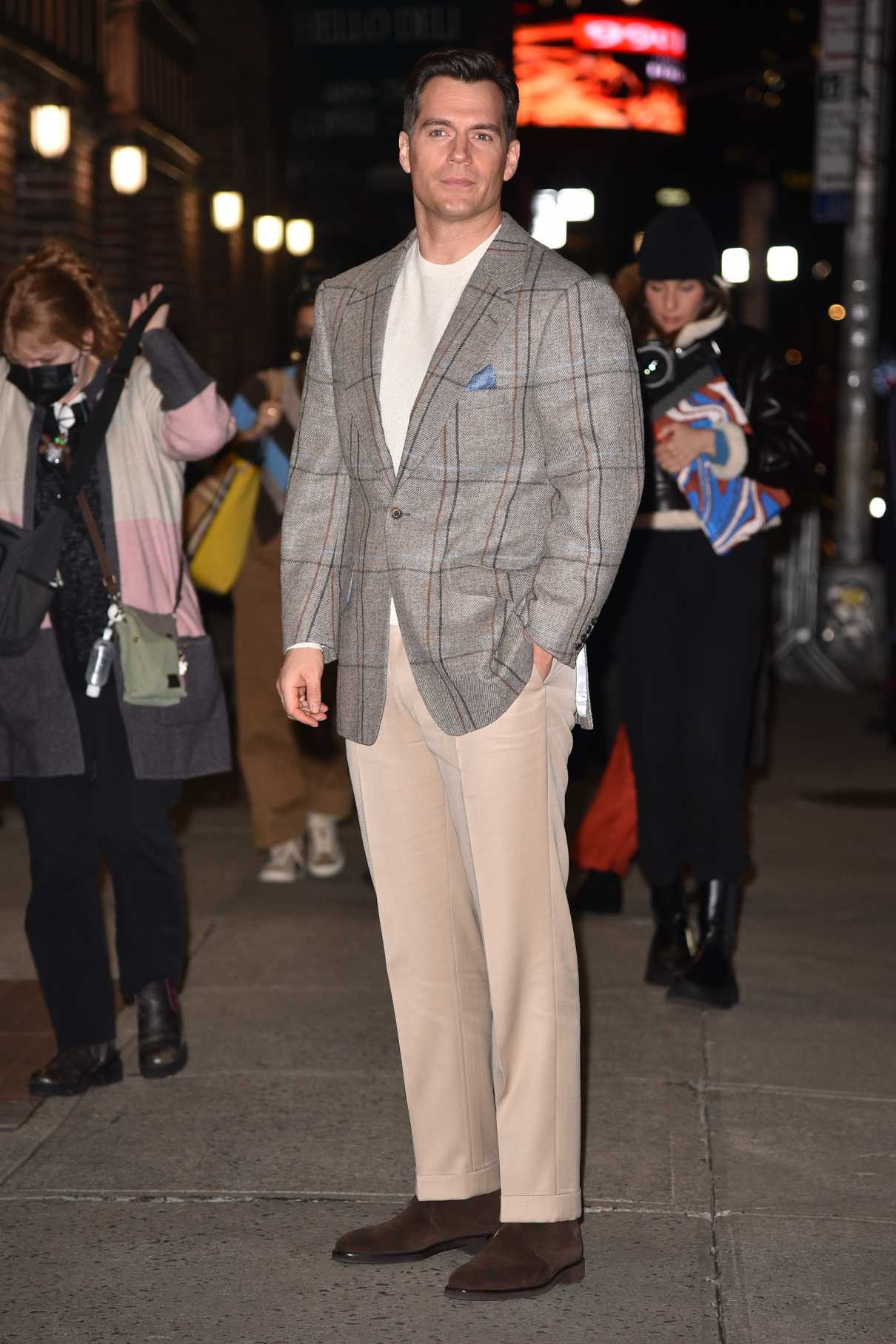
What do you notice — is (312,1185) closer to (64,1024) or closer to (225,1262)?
(225,1262)

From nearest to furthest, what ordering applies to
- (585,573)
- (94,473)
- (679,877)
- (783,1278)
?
(585,573)
(783,1278)
(94,473)
(679,877)

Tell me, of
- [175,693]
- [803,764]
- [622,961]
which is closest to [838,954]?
[622,961]

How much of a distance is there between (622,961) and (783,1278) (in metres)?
2.44

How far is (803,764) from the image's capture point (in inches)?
398

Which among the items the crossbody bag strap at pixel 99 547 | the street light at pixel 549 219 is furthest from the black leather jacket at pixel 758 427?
the street light at pixel 549 219

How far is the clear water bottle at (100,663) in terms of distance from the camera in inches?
191

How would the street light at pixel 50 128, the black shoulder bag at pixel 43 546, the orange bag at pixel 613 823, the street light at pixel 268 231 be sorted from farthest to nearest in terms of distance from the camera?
the street light at pixel 268 231, the street light at pixel 50 128, the orange bag at pixel 613 823, the black shoulder bag at pixel 43 546

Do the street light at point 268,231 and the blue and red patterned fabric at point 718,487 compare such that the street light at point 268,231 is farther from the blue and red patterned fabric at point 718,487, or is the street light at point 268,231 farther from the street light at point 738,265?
the blue and red patterned fabric at point 718,487

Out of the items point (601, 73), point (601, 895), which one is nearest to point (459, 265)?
point (601, 895)

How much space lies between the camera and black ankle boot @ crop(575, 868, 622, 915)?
268 inches

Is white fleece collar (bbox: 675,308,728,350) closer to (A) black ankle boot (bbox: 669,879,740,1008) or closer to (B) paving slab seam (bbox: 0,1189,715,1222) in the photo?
(A) black ankle boot (bbox: 669,879,740,1008)

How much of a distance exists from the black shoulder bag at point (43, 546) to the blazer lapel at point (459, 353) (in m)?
1.50

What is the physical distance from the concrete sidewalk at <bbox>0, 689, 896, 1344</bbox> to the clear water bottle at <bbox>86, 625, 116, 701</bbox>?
1.02m

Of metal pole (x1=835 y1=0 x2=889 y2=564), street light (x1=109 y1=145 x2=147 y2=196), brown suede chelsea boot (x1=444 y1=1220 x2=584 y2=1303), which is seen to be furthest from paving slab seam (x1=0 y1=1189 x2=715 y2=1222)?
street light (x1=109 y1=145 x2=147 y2=196)
